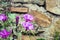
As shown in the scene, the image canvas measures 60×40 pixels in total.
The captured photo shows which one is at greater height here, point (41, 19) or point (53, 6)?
point (53, 6)

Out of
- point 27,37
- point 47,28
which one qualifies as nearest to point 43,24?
point 47,28

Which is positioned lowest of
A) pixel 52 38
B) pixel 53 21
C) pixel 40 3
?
pixel 52 38

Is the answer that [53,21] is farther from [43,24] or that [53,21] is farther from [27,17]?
[27,17]

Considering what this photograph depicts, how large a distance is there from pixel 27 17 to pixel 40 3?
0.78m

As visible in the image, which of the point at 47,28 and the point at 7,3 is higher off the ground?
the point at 7,3

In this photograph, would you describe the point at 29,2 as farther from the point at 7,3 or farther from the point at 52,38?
the point at 52,38

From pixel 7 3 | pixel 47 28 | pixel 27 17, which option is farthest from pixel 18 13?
pixel 27 17

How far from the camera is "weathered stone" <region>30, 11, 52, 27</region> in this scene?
90.0 inches

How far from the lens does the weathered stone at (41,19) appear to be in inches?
90.0

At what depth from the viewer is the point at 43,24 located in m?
2.29

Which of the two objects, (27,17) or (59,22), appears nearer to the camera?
(27,17)

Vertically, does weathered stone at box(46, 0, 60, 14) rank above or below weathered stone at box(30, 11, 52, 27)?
above

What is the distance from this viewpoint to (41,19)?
2291 mm

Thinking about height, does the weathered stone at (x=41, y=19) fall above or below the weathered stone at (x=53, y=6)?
below
